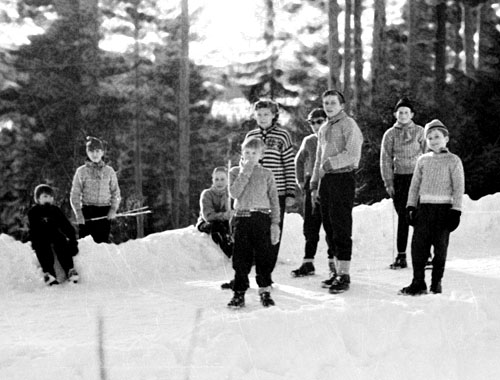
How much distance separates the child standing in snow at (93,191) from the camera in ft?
27.7

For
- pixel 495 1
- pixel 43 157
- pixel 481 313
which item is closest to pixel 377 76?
pixel 495 1

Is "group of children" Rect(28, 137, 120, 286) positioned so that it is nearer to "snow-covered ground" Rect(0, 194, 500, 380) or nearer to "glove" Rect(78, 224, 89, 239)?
"glove" Rect(78, 224, 89, 239)

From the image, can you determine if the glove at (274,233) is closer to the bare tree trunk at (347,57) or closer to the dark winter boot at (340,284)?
the dark winter boot at (340,284)

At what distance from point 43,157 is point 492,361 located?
2589cm

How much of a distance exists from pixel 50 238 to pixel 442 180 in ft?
13.6

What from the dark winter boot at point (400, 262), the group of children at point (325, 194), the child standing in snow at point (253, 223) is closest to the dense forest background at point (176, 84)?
the dark winter boot at point (400, 262)

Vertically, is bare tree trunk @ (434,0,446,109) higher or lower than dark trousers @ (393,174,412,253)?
higher

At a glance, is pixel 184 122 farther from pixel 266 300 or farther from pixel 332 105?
pixel 266 300

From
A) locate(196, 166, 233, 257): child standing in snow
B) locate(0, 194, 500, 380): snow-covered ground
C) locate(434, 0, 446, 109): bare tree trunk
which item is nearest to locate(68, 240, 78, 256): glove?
locate(0, 194, 500, 380): snow-covered ground

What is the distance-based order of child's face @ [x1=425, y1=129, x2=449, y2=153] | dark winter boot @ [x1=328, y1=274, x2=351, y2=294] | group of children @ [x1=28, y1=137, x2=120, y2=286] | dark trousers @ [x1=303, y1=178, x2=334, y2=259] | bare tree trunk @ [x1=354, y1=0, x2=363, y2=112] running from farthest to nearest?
bare tree trunk @ [x1=354, y1=0, x2=363, y2=112], dark trousers @ [x1=303, y1=178, x2=334, y2=259], group of children @ [x1=28, y1=137, x2=120, y2=286], dark winter boot @ [x1=328, y1=274, x2=351, y2=294], child's face @ [x1=425, y1=129, x2=449, y2=153]

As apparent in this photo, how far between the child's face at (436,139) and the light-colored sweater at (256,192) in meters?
1.48

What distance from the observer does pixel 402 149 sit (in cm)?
845

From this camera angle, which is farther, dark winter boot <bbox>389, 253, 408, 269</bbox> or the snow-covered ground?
dark winter boot <bbox>389, 253, 408, 269</bbox>

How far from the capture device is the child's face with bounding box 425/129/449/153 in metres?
6.63
